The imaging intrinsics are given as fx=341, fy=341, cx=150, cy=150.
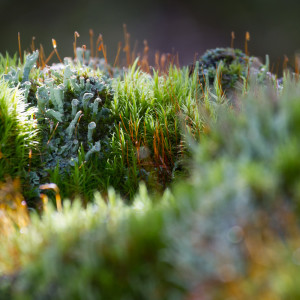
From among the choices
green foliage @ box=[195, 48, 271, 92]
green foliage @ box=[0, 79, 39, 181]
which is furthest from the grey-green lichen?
green foliage @ box=[195, 48, 271, 92]

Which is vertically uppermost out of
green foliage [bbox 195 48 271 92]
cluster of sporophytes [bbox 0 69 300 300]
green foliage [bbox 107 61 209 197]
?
green foliage [bbox 195 48 271 92]

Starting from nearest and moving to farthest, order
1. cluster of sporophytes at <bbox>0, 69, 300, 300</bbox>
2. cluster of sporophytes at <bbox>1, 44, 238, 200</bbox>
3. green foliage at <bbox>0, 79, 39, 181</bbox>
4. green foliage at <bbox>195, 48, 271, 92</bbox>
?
cluster of sporophytes at <bbox>0, 69, 300, 300</bbox> → green foliage at <bbox>0, 79, 39, 181</bbox> → cluster of sporophytes at <bbox>1, 44, 238, 200</bbox> → green foliage at <bbox>195, 48, 271, 92</bbox>

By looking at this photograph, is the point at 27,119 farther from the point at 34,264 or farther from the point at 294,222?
the point at 294,222

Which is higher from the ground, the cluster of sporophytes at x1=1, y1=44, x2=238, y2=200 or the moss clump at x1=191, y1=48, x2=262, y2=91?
the moss clump at x1=191, y1=48, x2=262, y2=91

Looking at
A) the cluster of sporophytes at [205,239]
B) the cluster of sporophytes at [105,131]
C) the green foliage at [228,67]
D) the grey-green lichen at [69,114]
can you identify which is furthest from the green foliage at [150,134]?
the cluster of sporophytes at [205,239]

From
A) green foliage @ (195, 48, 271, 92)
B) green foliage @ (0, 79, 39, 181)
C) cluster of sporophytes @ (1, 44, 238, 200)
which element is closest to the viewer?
green foliage @ (0, 79, 39, 181)

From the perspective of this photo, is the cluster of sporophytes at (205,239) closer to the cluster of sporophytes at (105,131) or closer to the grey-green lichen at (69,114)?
the cluster of sporophytes at (105,131)

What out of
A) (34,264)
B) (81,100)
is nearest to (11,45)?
(81,100)

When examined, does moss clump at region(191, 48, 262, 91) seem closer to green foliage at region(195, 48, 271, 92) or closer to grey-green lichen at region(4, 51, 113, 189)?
green foliage at region(195, 48, 271, 92)
